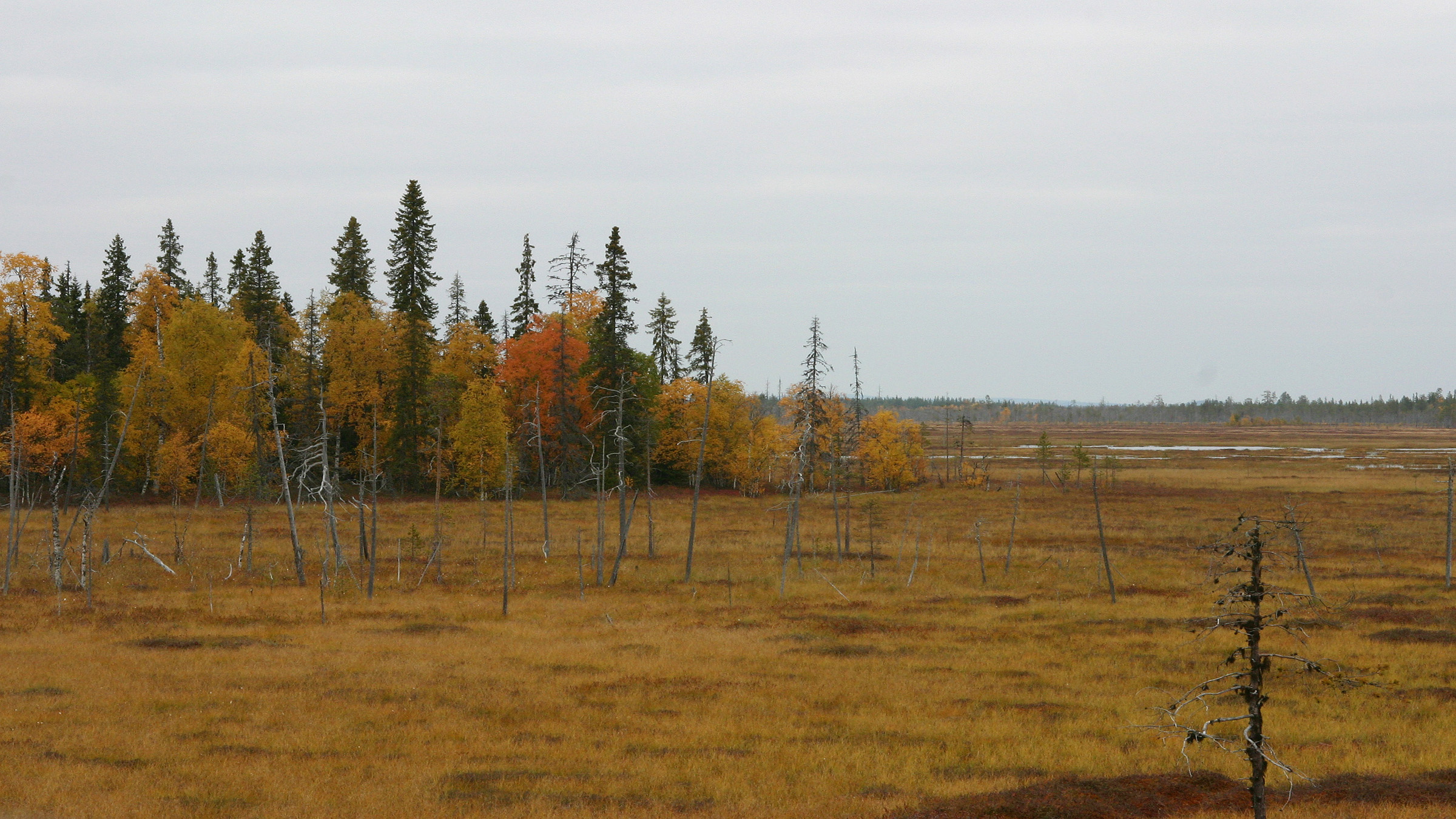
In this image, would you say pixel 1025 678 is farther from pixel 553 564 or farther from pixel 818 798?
pixel 553 564

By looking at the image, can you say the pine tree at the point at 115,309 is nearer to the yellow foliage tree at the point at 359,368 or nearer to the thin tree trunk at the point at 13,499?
the yellow foliage tree at the point at 359,368

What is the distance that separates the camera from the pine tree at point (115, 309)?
74.4 metres

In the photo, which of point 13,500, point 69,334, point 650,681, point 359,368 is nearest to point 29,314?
point 69,334

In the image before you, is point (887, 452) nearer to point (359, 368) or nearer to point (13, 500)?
point (359, 368)

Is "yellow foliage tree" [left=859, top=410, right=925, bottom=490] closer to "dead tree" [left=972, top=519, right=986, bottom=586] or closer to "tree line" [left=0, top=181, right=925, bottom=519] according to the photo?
"tree line" [left=0, top=181, right=925, bottom=519]

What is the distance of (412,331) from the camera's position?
2768 inches

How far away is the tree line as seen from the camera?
63.0 m

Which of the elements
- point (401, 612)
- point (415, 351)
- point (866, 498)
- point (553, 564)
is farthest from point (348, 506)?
point (866, 498)

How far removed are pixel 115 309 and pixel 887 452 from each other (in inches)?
2569

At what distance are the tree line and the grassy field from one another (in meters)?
12.0

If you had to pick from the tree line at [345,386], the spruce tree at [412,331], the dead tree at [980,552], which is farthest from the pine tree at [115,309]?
the dead tree at [980,552]

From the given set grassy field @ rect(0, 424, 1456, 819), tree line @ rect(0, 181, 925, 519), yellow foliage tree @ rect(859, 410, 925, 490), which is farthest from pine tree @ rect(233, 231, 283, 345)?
yellow foliage tree @ rect(859, 410, 925, 490)

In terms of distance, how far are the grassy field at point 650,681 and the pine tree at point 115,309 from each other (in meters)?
26.0

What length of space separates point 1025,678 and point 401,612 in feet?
68.6
